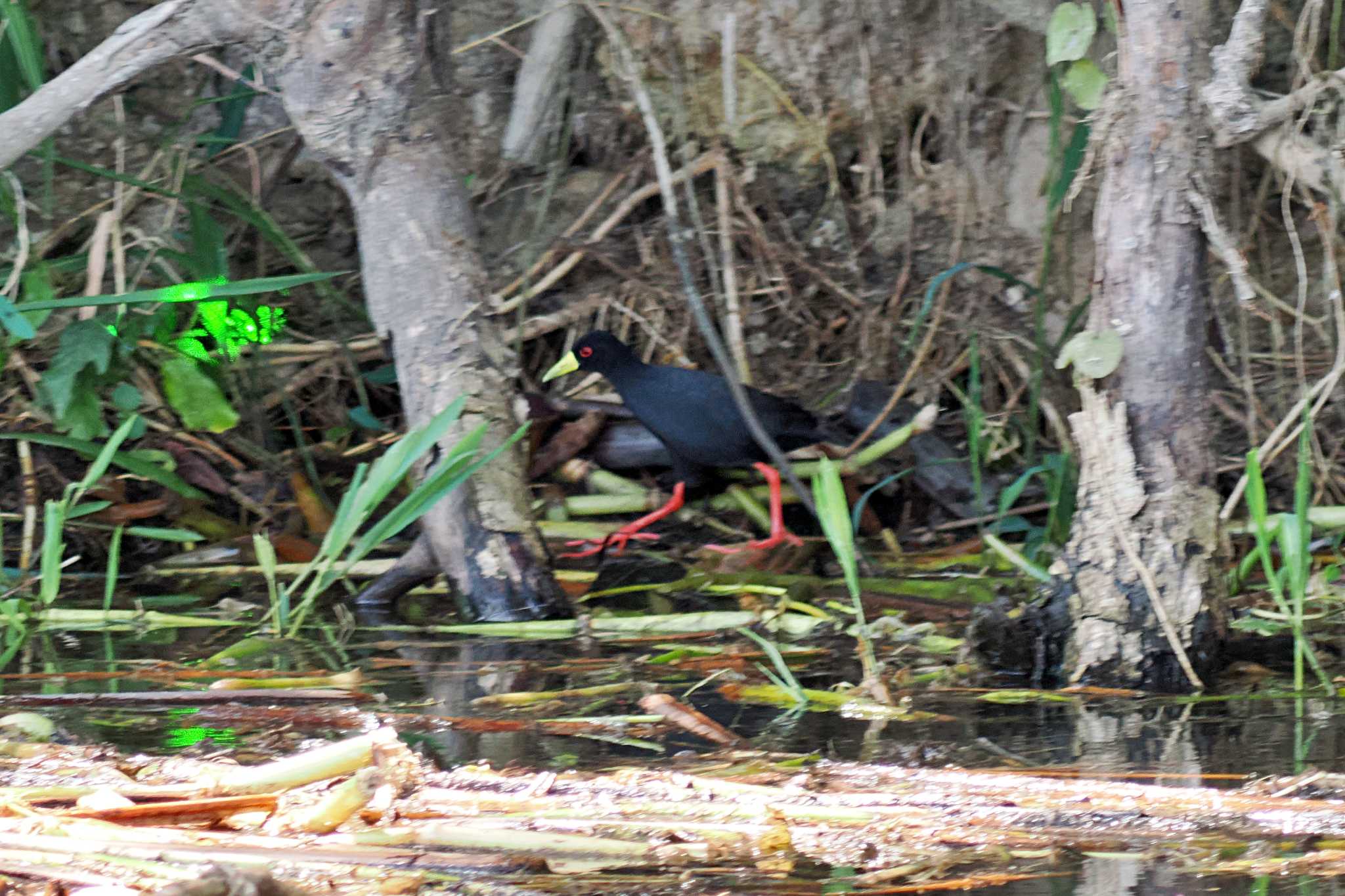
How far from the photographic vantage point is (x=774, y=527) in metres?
4.62

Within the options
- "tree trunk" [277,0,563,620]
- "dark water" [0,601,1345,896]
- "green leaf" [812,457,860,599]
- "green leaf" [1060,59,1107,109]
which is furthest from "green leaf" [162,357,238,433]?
"green leaf" [1060,59,1107,109]

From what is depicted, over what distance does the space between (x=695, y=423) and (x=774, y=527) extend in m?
0.42

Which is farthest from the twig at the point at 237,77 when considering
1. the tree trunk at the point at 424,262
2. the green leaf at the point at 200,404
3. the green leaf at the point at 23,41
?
the green leaf at the point at 200,404

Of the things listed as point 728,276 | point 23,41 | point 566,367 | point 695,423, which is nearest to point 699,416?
point 695,423

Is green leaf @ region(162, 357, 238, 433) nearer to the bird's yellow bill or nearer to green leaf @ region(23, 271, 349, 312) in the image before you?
the bird's yellow bill

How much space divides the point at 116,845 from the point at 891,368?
419 cm

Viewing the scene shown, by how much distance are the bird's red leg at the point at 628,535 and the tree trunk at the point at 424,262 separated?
775 millimetres

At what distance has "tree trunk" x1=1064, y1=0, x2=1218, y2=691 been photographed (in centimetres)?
274

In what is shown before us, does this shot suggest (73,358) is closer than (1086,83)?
No

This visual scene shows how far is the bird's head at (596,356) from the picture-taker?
16.2 feet

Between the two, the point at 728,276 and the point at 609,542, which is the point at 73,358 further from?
the point at 728,276

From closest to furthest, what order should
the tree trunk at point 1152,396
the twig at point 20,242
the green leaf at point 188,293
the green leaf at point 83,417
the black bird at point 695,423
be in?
the tree trunk at point 1152,396, the green leaf at point 188,293, the twig at point 20,242, the green leaf at point 83,417, the black bird at point 695,423

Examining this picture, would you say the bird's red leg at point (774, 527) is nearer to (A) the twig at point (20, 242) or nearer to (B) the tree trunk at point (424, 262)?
(B) the tree trunk at point (424, 262)

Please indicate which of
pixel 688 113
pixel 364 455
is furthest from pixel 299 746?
pixel 688 113
